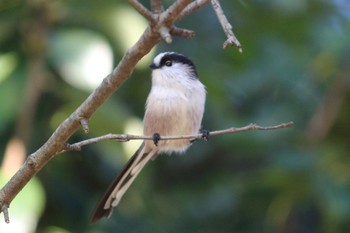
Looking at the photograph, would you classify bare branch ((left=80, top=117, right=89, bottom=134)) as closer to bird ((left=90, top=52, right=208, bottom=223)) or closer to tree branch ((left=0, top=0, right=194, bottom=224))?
tree branch ((left=0, top=0, right=194, bottom=224))

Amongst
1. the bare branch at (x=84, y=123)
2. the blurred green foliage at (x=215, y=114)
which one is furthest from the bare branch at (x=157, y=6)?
the blurred green foliage at (x=215, y=114)

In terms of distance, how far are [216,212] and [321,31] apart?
1156mm

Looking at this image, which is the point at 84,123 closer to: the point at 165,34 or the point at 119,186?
the point at 165,34

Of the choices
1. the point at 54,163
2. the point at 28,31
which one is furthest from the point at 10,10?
the point at 54,163

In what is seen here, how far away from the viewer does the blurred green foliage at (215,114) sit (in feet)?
12.8

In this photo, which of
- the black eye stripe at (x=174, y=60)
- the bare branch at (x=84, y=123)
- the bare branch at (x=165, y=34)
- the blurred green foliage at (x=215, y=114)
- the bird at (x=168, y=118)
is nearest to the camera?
the bare branch at (x=165, y=34)

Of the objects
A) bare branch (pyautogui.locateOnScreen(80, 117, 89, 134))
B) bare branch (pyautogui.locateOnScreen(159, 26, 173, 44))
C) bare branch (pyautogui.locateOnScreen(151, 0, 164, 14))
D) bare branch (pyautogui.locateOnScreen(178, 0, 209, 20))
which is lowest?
bare branch (pyautogui.locateOnScreen(80, 117, 89, 134))

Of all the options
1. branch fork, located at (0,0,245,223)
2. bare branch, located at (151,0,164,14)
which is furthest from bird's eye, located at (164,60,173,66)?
bare branch, located at (151,0,164,14)

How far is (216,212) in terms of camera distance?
4777 millimetres

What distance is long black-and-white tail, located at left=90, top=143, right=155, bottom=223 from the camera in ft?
9.61

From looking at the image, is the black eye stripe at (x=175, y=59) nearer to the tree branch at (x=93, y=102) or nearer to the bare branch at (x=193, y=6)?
the tree branch at (x=93, y=102)

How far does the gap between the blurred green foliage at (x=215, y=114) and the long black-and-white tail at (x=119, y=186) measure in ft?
1.45

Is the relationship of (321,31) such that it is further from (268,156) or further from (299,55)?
(268,156)

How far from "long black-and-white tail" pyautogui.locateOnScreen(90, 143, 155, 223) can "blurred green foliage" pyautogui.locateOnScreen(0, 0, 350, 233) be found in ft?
1.45
